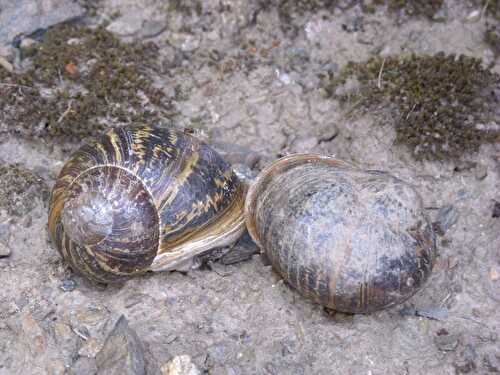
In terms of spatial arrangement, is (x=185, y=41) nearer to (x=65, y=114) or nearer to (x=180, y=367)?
(x=65, y=114)

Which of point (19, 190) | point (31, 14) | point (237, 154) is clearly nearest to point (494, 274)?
point (237, 154)

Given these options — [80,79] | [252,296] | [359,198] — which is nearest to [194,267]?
[252,296]

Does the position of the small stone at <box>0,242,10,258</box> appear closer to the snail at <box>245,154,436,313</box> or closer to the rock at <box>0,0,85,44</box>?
the snail at <box>245,154,436,313</box>

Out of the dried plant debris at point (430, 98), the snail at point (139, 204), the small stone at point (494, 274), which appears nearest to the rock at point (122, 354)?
the snail at point (139, 204)

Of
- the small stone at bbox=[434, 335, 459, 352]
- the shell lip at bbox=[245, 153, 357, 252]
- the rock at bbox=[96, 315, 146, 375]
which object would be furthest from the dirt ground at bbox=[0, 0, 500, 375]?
the shell lip at bbox=[245, 153, 357, 252]

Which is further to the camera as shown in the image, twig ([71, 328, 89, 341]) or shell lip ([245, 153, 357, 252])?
shell lip ([245, 153, 357, 252])

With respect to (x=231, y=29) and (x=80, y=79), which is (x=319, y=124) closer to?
(x=231, y=29)
